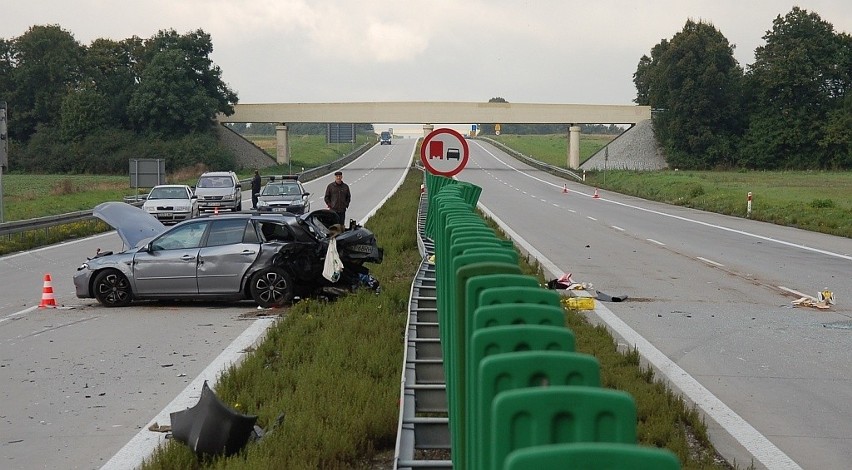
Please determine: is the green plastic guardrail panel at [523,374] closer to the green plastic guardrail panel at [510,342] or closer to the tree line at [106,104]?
the green plastic guardrail panel at [510,342]

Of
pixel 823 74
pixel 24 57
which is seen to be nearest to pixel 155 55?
pixel 24 57

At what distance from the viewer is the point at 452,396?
17.3ft

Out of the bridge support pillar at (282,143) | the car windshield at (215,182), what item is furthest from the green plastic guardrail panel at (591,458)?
the bridge support pillar at (282,143)

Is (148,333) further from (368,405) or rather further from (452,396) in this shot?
(452,396)

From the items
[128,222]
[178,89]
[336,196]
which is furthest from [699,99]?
[128,222]

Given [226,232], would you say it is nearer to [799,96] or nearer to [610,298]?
[610,298]

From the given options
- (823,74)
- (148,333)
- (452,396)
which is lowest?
(148,333)

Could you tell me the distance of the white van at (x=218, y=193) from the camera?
127ft

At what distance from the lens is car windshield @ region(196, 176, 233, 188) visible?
39.5m

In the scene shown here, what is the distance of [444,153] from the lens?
16.3 meters

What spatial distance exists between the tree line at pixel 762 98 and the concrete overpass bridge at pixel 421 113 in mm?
7594

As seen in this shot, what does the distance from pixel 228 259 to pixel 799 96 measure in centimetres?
8529

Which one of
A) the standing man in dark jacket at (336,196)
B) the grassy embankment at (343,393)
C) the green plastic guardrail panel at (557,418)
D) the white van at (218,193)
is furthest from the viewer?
the white van at (218,193)

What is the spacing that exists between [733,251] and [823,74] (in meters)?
73.9
